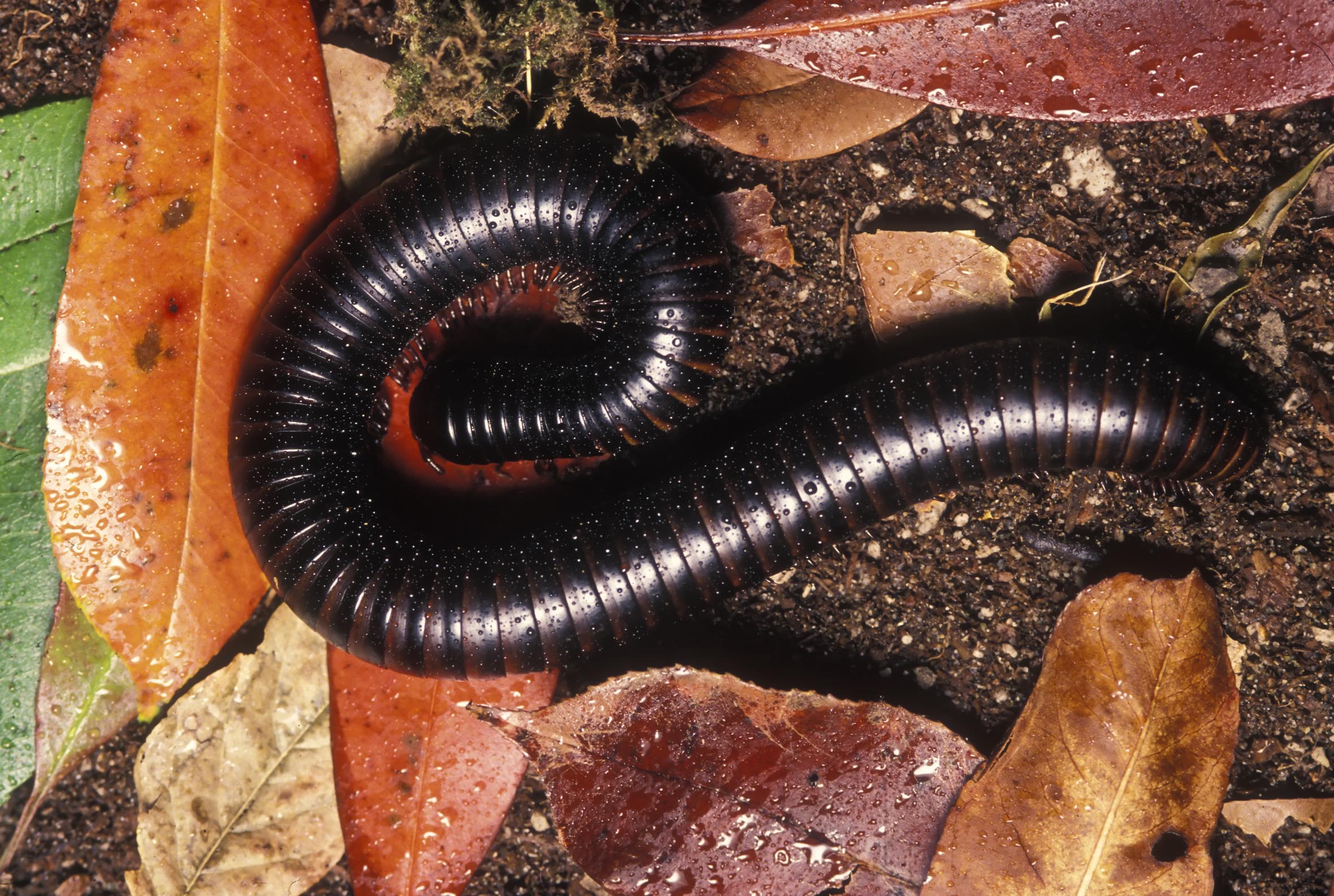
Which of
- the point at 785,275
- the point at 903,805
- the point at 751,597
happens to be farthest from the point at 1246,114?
the point at 903,805

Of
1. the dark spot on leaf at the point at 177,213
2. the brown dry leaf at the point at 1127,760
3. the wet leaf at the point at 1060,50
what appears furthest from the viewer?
the dark spot on leaf at the point at 177,213

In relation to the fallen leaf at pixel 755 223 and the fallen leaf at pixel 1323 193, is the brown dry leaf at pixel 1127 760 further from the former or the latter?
the fallen leaf at pixel 755 223

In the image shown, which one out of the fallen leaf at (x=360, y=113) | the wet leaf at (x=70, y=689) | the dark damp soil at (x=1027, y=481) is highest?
the fallen leaf at (x=360, y=113)

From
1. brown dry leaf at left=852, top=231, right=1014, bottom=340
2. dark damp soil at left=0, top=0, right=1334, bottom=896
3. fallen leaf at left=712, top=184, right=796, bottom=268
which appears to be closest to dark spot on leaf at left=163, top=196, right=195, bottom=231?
dark damp soil at left=0, top=0, right=1334, bottom=896

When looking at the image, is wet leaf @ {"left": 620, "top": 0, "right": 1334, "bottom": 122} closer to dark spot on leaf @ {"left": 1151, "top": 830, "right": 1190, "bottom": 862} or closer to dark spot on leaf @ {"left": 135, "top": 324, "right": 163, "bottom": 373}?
dark spot on leaf @ {"left": 135, "top": 324, "right": 163, "bottom": 373}

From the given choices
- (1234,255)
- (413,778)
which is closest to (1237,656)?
(1234,255)

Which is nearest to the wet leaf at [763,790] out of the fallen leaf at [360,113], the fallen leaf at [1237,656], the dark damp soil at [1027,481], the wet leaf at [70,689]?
the dark damp soil at [1027,481]
